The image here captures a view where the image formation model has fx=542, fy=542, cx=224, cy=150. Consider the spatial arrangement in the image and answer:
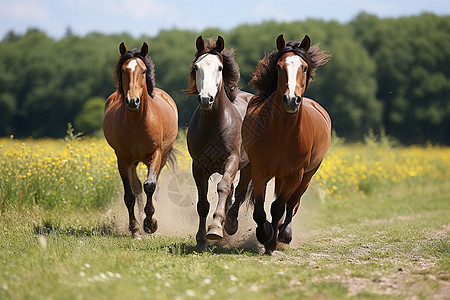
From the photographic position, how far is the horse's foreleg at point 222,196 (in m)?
6.37

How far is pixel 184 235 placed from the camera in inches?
333

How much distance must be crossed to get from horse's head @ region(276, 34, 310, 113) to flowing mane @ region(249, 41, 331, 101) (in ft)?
0.12

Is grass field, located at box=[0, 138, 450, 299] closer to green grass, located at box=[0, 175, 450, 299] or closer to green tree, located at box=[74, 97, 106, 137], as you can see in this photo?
green grass, located at box=[0, 175, 450, 299]

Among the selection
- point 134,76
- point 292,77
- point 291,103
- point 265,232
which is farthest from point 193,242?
point 292,77

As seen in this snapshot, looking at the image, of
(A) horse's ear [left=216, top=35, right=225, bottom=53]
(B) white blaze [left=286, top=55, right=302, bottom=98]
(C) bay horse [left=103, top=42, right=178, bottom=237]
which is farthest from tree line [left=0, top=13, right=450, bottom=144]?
(B) white blaze [left=286, top=55, right=302, bottom=98]

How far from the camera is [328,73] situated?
4319 centimetres

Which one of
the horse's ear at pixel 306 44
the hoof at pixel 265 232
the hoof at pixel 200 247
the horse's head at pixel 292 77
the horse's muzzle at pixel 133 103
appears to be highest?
the horse's ear at pixel 306 44

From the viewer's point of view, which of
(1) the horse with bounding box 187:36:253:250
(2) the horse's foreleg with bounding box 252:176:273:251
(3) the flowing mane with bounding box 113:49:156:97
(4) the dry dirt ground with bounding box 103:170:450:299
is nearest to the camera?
(4) the dry dirt ground with bounding box 103:170:450:299

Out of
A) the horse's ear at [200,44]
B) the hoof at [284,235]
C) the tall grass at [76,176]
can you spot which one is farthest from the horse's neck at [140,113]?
the hoof at [284,235]

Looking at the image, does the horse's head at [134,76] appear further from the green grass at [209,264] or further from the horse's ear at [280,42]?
the horse's ear at [280,42]

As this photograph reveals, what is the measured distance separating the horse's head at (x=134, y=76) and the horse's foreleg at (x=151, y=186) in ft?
2.97

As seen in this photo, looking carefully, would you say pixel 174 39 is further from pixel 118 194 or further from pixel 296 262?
pixel 296 262

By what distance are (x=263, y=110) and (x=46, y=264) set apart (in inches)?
122

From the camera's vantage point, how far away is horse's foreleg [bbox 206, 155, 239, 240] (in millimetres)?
6367
